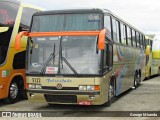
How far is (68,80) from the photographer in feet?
36.4

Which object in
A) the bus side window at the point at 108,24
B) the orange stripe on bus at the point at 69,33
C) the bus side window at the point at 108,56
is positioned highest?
the bus side window at the point at 108,24

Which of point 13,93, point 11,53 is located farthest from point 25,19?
point 13,93

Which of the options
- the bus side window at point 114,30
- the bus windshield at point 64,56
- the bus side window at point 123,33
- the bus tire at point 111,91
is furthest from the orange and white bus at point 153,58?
the bus windshield at point 64,56

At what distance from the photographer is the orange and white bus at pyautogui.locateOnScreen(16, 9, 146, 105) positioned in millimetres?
11047

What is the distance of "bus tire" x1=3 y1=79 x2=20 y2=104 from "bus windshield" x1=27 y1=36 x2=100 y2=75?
2282mm

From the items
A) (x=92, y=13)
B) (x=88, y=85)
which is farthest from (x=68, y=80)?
(x=92, y=13)

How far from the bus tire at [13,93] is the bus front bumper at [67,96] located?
7.24 ft

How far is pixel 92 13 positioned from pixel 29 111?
3.58 meters

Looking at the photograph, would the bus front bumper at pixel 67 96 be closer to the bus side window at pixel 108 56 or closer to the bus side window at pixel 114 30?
the bus side window at pixel 108 56

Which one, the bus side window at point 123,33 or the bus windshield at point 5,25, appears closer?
the bus windshield at point 5,25

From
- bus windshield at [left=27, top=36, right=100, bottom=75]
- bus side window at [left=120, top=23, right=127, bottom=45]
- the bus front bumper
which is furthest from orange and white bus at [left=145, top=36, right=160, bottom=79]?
the bus front bumper

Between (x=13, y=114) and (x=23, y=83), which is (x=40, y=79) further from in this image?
(x=23, y=83)

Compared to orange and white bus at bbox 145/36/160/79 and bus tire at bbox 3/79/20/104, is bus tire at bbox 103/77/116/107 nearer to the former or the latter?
bus tire at bbox 3/79/20/104

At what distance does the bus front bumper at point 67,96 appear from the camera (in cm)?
1102
